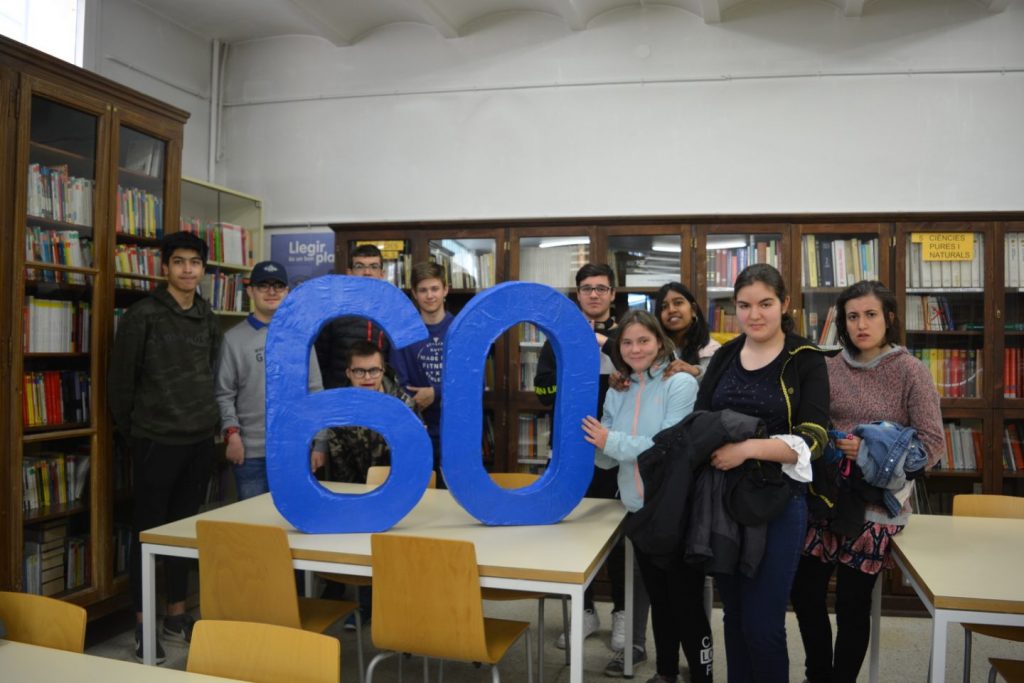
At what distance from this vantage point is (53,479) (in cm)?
312

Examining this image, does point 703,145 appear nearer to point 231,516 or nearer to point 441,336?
point 441,336

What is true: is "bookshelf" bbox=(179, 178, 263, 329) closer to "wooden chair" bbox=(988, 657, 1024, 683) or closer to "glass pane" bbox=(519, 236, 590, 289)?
"glass pane" bbox=(519, 236, 590, 289)

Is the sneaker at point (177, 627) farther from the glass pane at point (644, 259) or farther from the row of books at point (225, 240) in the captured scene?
the glass pane at point (644, 259)

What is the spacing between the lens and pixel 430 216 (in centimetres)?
477

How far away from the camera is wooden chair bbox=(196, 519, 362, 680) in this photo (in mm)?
2164

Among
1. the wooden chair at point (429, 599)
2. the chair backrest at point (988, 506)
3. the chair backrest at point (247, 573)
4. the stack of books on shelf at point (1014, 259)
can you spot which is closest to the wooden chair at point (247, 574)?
the chair backrest at point (247, 573)

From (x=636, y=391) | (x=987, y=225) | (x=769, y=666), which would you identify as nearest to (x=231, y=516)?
(x=636, y=391)

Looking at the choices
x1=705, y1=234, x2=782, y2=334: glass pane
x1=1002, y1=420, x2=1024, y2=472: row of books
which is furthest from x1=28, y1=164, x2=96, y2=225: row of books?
x1=1002, y1=420, x2=1024, y2=472: row of books

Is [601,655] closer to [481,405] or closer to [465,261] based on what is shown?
[481,405]

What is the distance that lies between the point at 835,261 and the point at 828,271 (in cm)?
7

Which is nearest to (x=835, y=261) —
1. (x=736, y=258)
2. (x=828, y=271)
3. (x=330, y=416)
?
(x=828, y=271)

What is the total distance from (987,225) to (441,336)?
2.91 metres

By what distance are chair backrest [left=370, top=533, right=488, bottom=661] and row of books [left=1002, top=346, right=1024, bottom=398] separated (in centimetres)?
322

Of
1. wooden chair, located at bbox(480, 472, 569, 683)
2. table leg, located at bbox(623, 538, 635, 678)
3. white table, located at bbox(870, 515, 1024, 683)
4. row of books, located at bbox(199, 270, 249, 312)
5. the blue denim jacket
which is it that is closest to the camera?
white table, located at bbox(870, 515, 1024, 683)
